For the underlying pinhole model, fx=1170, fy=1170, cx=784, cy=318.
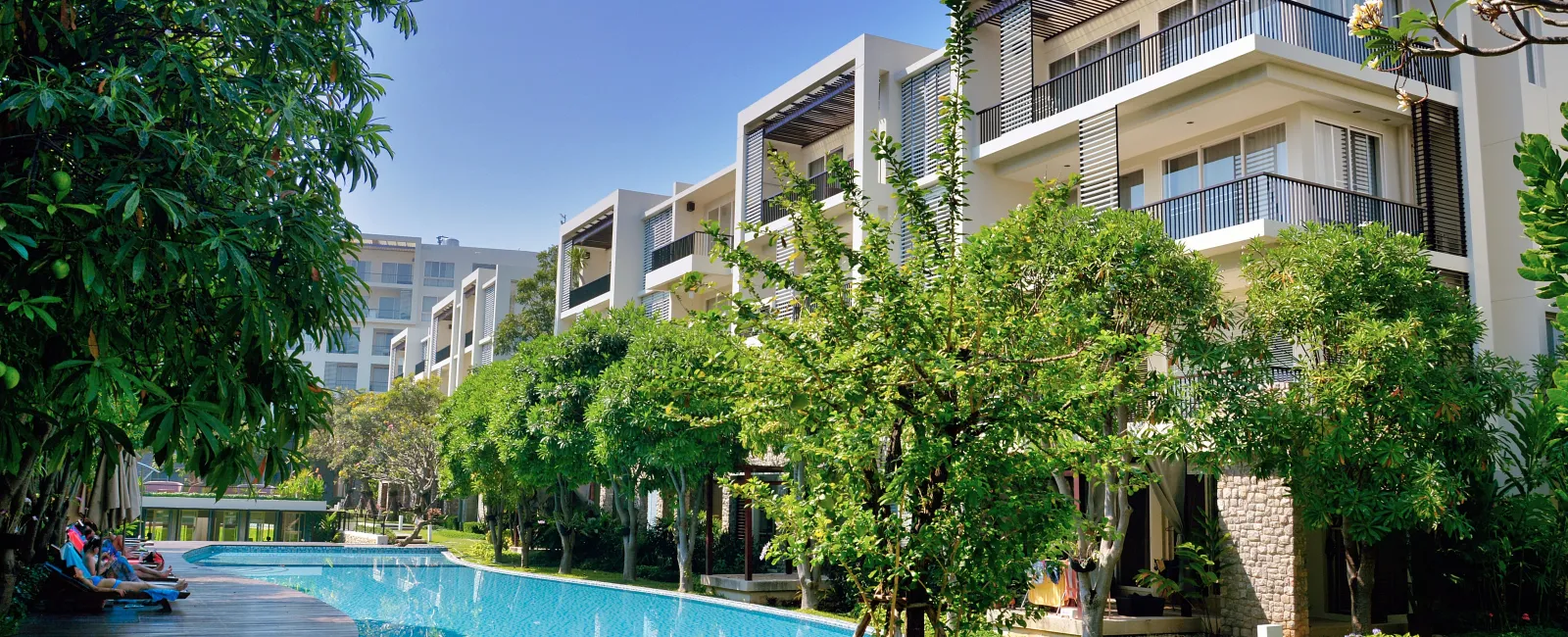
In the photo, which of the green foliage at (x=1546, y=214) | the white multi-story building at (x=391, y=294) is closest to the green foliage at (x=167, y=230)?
the green foliage at (x=1546, y=214)

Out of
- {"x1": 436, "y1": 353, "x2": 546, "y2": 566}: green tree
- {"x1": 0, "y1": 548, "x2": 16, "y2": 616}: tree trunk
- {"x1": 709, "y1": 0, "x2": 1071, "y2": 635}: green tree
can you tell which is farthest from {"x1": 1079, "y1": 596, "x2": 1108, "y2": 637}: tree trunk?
{"x1": 436, "y1": 353, "x2": 546, "y2": 566}: green tree

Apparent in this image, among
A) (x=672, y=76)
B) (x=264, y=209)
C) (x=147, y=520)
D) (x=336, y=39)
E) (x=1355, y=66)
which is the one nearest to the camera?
(x=264, y=209)

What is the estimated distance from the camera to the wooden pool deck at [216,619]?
13.0 m

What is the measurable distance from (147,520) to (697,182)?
88.2ft

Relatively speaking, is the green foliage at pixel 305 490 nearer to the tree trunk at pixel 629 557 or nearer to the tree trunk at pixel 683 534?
the tree trunk at pixel 629 557

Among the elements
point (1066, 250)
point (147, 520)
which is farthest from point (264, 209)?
point (147, 520)

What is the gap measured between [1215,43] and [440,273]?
226 feet

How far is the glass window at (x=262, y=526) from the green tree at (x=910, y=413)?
44.7 metres

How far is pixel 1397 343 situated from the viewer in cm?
1310

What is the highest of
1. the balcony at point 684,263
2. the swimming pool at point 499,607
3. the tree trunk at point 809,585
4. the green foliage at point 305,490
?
→ the balcony at point 684,263

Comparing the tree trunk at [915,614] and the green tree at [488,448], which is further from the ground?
the green tree at [488,448]

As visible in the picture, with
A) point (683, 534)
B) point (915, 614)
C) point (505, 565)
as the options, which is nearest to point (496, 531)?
point (505, 565)

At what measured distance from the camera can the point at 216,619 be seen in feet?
47.0

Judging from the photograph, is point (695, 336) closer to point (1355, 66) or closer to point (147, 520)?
point (1355, 66)
